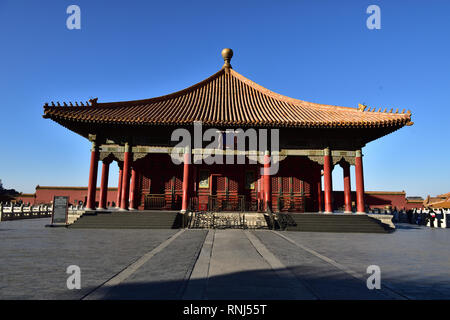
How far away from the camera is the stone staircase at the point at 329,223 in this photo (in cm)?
1163

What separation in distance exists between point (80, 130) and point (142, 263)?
12124 millimetres

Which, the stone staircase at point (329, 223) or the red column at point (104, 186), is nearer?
the stone staircase at point (329, 223)

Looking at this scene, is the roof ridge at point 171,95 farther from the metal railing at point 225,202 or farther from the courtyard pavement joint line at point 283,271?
the courtyard pavement joint line at point 283,271

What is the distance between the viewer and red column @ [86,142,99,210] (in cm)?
1312

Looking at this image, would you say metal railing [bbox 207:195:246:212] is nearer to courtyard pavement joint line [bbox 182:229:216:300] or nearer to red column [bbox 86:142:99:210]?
red column [bbox 86:142:99:210]

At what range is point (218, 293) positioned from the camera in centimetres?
329

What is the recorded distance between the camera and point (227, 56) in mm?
20406

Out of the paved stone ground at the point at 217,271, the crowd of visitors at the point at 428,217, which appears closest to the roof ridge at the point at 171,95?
the paved stone ground at the point at 217,271

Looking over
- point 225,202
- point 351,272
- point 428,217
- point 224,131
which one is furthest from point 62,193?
point 428,217

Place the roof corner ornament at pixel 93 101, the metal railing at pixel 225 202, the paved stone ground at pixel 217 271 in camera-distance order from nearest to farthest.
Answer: the paved stone ground at pixel 217 271 → the roof corner ornament at pixel 93 101 → the metal railing at pixel 225 202

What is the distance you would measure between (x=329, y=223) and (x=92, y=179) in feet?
38.5

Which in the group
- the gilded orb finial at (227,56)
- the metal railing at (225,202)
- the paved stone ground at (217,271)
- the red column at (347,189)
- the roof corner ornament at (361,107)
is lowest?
the paved stone ground at (217,271)

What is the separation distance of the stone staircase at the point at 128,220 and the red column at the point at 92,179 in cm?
72

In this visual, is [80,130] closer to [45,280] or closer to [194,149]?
[194,149]
